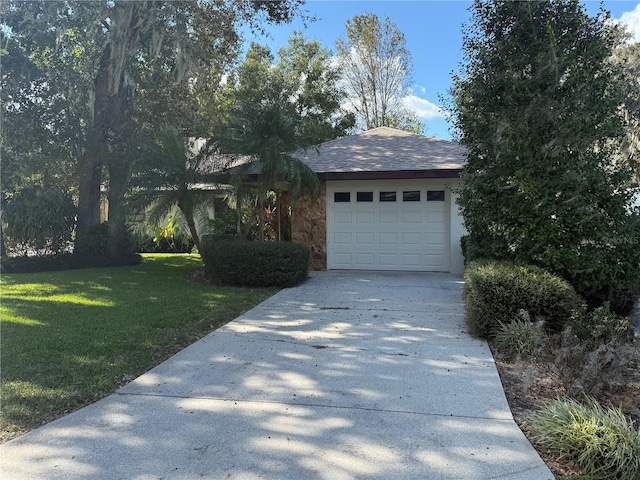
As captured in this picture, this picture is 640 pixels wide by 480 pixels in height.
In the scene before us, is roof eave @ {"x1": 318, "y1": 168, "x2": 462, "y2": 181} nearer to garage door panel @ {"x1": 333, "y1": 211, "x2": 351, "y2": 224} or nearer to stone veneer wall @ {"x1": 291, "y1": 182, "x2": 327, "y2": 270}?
stone veneer wall @ {"x1": 291, "y1": 182, "x2": 327, "y2": 270}

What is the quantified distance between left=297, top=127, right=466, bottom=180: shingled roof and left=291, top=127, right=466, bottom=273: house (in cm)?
2

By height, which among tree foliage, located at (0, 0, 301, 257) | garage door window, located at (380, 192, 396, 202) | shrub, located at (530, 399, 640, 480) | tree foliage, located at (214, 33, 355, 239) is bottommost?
shrub, located at (530, 399, 640, 480)

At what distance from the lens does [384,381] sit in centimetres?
405

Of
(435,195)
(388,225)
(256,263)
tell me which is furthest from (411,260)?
(256,263)

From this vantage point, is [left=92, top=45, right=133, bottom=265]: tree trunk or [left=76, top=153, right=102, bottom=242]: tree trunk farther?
[left=76, top=153, right=102, bottom=242]: tree trunk

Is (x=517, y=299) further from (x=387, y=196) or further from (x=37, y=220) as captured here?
(x=37, y=220)

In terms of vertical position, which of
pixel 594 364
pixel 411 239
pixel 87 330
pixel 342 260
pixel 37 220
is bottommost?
pixel 87 330

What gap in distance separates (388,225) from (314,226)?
193cm

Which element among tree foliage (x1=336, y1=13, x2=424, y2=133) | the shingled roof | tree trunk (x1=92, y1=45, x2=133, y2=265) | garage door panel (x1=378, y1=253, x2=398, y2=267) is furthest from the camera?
tree foliage (x1=336, y1=13, x2=424, y2=133)

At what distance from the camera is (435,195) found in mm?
10930

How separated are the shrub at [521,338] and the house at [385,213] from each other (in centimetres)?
580

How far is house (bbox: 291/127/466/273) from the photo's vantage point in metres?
10.7

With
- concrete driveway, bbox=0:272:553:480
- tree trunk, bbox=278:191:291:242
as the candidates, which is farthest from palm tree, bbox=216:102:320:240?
concrete driveway, bbox=0:272:553:480

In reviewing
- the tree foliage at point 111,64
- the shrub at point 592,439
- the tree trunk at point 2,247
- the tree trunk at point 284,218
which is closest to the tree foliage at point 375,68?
the tree foliage at point 111,64
